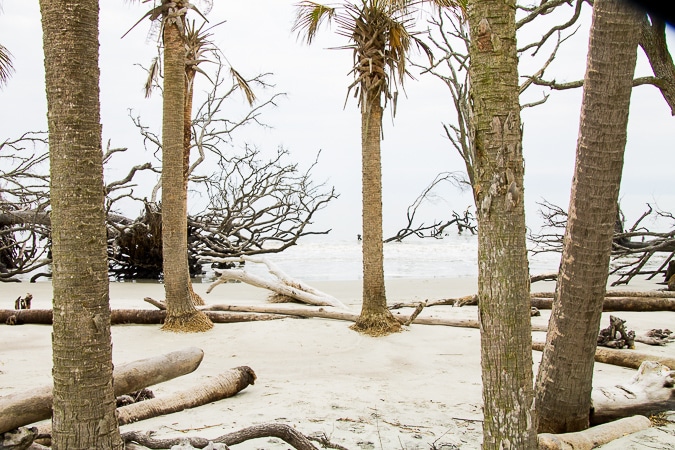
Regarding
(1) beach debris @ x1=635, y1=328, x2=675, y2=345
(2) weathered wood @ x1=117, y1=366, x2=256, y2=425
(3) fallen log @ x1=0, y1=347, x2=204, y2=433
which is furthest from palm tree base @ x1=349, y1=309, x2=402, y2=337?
(3) fallen log @ x1=0, y1=347, x2=204, y2=433

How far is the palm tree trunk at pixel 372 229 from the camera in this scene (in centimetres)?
866

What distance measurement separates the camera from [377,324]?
8688mm

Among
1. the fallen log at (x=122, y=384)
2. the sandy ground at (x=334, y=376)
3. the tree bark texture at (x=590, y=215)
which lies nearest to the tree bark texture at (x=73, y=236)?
the fallen log at (x=122, y=384)

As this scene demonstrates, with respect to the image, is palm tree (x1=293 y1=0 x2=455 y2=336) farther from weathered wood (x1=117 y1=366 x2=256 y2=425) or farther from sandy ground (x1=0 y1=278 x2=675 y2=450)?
weathered wood (x1=117 y1=366 x2=256 y2=425)

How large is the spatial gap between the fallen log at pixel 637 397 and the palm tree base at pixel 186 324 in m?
5.75

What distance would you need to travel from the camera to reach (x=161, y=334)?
856 centimetres

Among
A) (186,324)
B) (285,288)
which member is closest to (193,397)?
(186,324)

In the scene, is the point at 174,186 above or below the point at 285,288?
above

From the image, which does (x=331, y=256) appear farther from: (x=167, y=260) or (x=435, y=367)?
(x=435, y=367)

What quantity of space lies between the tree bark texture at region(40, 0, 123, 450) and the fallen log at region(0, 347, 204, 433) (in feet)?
1.47

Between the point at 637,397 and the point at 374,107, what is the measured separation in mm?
5461

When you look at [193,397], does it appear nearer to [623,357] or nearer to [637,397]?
[637,397]

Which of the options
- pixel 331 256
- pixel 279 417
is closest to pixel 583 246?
pixel 279 417

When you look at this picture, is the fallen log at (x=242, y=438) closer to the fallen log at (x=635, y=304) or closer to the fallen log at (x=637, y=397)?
the fallen log at (x=637, y=397)
